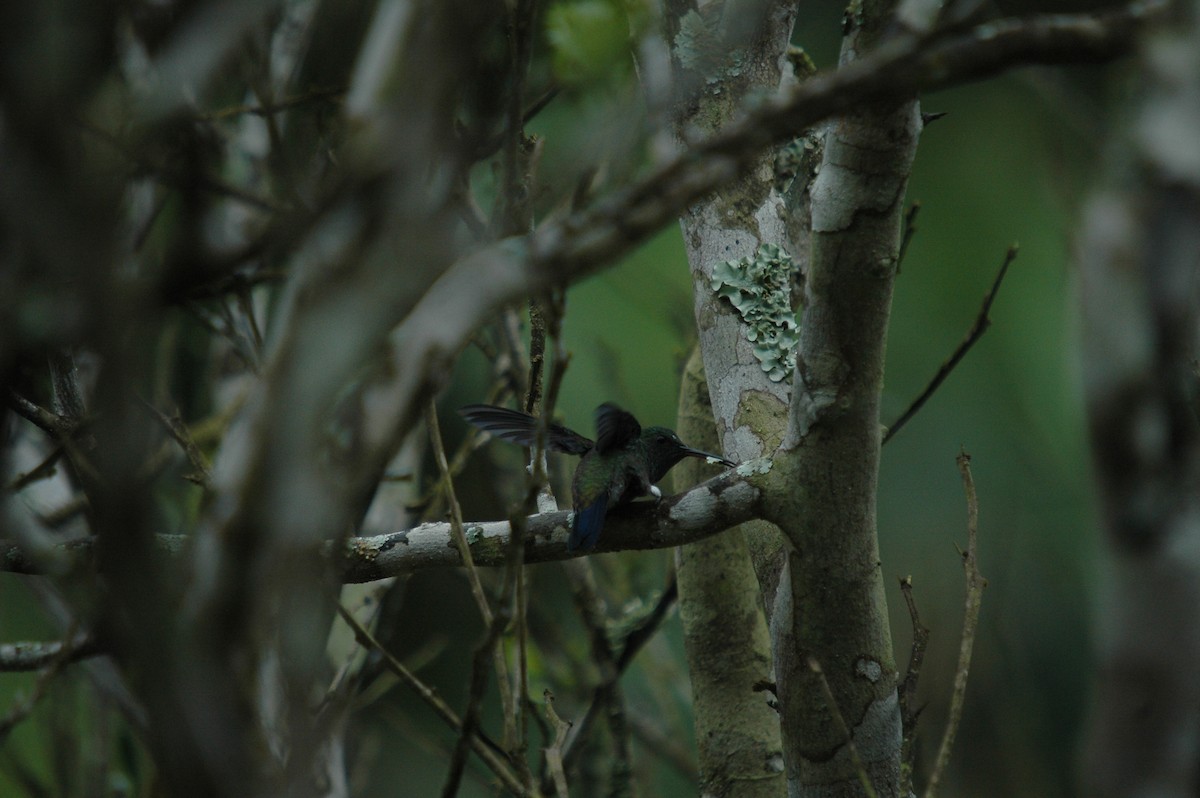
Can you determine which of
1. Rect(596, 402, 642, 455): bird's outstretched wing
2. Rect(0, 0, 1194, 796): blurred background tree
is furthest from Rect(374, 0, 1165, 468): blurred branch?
Rect(596, 402, 642, 455): bird's outstretched wing

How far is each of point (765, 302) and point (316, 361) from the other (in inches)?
59.7

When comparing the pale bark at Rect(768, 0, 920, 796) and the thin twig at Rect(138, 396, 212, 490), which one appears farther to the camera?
the thin twig at Rect(138, 396, 212, 490)

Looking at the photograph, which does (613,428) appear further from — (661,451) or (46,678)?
(46,678)

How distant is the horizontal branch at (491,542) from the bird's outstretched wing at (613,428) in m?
0.27

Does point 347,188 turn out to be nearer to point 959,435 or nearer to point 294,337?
point 294,337

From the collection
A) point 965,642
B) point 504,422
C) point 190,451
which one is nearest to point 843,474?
point 965,642

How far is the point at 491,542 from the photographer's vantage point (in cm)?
198

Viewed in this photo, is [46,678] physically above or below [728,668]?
below

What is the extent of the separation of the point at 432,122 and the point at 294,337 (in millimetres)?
267

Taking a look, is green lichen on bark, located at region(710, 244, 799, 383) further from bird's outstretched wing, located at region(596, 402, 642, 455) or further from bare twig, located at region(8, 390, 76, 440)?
bare twig, located at region(8, 390, 76, 440)

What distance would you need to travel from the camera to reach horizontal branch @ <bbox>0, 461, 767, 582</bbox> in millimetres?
1903

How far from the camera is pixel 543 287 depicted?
1126mm

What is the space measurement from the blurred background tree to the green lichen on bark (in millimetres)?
347

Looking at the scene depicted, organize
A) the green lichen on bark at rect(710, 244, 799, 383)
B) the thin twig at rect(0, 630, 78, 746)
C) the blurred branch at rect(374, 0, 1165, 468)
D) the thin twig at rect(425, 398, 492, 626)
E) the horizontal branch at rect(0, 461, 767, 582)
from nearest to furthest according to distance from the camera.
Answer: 1. the blurred branch at rect(374, 0, 1165, 468)
2. the thin twig at rect(0, 630, 78, 746)
3. the thin twig at rect(425, 398, 492, 626)
4. the horizontal branch at rect(0, 461, 767, 582)
5. the green lichen on bark at rect(710, 244, 799, 383)
